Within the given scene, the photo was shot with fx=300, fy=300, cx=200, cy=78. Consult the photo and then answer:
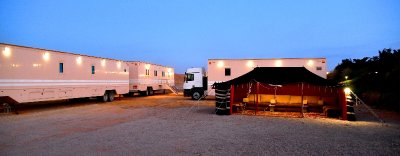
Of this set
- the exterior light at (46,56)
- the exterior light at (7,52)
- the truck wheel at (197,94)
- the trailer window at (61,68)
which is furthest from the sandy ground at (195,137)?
the truck wheel at (197,94)

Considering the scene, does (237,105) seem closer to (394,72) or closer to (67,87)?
(67,87)

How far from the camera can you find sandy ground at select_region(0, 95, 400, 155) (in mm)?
7043

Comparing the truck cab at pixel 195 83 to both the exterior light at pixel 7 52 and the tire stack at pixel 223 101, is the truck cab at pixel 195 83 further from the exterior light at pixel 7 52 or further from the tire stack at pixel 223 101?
the exterior light at pixel 7 52

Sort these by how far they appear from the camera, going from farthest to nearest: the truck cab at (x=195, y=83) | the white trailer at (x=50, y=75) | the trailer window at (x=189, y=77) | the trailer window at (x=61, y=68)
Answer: the trailer window at (x=189, y=77), the truck cab at (x=195, y=83), the trailer window at (x=61, y=68), the white trailer at (x=50, y=75)

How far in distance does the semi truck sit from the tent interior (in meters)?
3.57

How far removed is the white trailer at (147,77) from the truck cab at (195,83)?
4.72 meters

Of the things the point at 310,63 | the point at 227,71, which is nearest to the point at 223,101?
the point at 227,71

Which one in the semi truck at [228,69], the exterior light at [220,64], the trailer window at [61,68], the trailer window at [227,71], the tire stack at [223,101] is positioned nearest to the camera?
the tire stack at [223,101]

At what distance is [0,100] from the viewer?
1365cm

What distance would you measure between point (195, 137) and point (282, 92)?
9705 millimetres

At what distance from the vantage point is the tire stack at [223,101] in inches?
562

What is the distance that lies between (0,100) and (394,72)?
2197 cm

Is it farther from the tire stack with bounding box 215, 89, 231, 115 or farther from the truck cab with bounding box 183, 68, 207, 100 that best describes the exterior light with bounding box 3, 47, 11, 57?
the truck cab with bounding box 183, 68, 207, 100

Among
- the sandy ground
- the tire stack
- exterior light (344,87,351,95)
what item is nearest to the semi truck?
the tire stack
